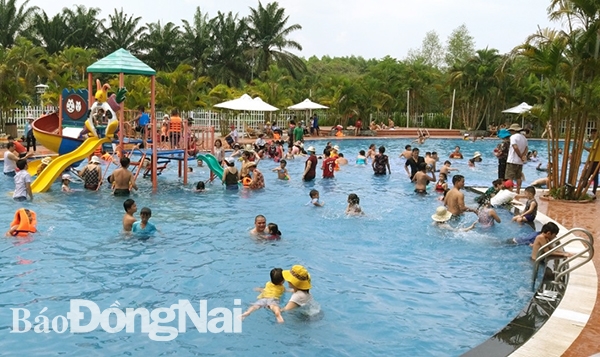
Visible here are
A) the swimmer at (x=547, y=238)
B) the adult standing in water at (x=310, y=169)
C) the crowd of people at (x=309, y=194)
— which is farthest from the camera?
the adult standing in water at (x=310, y=169)

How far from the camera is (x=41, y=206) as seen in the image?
13617mm

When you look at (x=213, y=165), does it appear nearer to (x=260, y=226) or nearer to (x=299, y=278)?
(x=260, y=226)

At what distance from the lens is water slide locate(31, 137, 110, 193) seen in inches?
608

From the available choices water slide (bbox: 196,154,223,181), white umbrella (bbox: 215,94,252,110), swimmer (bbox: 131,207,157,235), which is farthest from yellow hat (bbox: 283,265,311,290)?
white umbrella (bbox: 215,94,252,110)

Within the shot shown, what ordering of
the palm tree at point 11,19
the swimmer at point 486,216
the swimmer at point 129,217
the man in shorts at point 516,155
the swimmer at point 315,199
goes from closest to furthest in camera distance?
1. the swimmer at point 129,217
2. the swimmer at point 486,216
3. the swimmer at point 315,199
4. the man in shorts at point 516,155
5. the palm tree at point 11,19

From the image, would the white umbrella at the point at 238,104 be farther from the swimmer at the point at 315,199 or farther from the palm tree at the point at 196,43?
the palm tree at the point at 196,43

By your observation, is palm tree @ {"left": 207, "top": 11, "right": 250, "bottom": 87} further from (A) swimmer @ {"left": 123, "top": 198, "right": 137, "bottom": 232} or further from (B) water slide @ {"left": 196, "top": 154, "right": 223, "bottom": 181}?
(A) swimmer @ {"left": 123, "top": 198, "right": 137, "bottom": 232}

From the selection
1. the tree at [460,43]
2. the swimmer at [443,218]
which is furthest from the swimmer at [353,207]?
the tree at [460,43]

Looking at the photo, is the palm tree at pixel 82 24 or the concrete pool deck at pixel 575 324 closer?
the concrete pool deck at pixel 575 324

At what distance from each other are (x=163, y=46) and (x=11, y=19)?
12357 mm

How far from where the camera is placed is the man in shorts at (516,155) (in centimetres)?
1441

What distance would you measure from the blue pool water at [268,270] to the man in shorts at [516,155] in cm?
126

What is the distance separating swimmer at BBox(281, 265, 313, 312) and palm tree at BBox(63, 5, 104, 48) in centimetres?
5040

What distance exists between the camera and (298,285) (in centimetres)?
709
